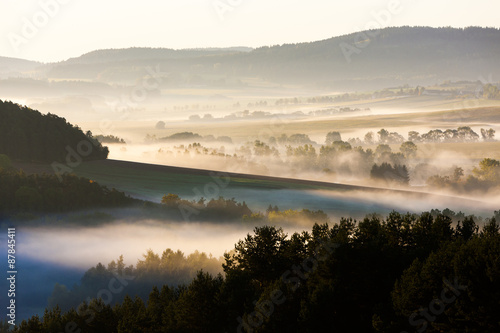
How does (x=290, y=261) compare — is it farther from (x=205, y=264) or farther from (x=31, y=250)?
(x=31, y=250)

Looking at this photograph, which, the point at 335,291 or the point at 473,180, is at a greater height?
the point at 335,291

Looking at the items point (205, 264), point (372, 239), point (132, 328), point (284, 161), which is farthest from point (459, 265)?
point (284, 161)

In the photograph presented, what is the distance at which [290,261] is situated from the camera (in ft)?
152

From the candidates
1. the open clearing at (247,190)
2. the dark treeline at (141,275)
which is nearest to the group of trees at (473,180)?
the open clearing at (247,190)

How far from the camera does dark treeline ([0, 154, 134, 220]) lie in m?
A: 71.1

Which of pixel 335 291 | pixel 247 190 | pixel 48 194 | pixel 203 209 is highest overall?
pixel 48 194

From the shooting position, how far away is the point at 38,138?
92250mm

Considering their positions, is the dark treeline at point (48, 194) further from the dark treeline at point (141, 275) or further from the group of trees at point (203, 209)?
the dark treeline at point (141, 275)

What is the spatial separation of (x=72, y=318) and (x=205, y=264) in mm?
Result: 18332

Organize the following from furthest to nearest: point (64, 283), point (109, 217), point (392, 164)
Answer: point (392, 164)
point (109, 217)
point (64, 283)

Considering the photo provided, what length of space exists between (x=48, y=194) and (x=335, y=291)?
43224 millimetres

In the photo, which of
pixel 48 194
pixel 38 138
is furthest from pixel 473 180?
pixel 48 194

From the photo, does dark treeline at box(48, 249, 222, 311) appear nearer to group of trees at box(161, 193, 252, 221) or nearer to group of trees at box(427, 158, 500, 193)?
group of trees at box(161, 193, 252, 221)

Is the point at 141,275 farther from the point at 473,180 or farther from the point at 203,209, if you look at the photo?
the point at 473,180
